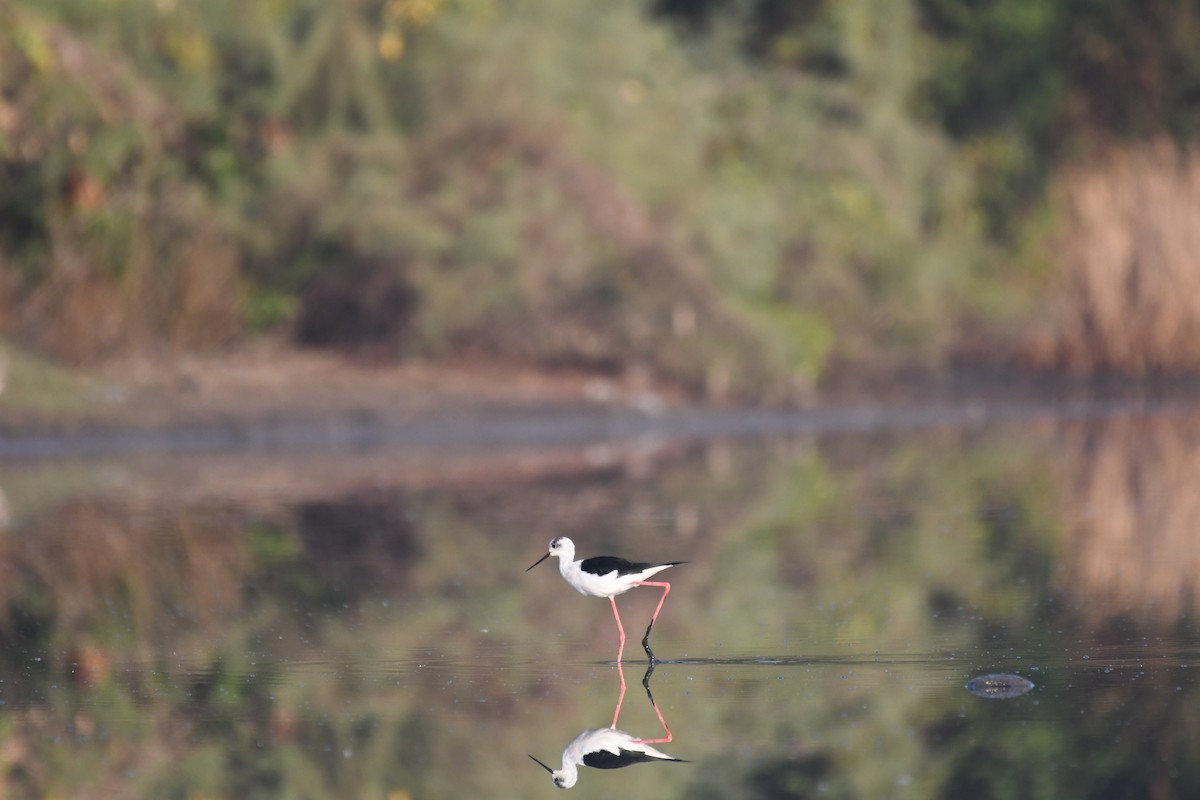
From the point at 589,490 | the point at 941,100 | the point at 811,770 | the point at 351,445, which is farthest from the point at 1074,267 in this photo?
the point at 811,770

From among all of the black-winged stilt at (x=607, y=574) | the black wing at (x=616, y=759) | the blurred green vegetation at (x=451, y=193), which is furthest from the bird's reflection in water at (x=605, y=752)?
the blurred green vegetation at (x=451, y=193)

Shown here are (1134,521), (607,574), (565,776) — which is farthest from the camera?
(1134,521)

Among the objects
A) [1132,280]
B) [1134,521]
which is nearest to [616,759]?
[1134,521]

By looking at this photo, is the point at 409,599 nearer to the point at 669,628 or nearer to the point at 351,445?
the point at 669,628

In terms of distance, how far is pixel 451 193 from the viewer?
2352 centimetres

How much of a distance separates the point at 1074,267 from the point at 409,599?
2093 cm

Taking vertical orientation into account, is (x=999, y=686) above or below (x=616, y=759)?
below

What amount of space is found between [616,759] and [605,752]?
0.10m

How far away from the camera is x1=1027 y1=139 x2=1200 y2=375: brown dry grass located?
28844mm

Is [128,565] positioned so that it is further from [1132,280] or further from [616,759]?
[1132,280]

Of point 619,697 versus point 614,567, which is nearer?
point 619,697

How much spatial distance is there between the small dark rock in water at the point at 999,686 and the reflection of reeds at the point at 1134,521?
6.05 feet

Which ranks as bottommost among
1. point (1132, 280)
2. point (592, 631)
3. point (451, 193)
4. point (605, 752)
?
point (1132, 280)

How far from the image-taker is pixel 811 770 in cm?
643
